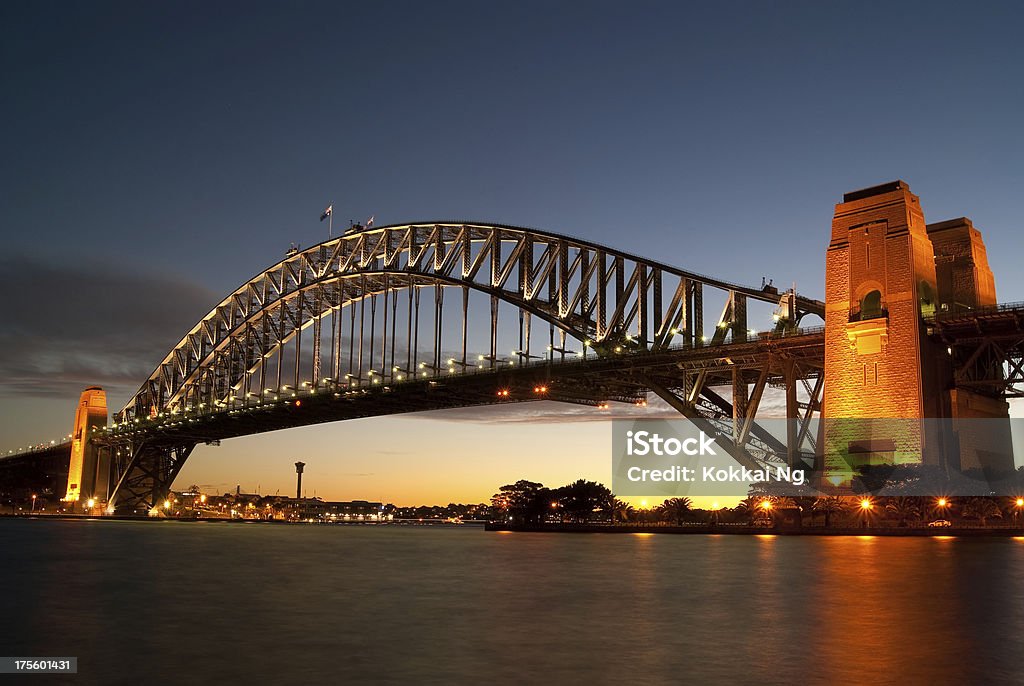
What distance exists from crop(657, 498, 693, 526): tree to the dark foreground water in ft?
142

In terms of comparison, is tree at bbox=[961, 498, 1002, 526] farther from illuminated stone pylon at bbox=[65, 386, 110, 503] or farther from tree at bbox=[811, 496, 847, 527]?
illuminated stone pylon at bbox=[65, 386, 110, 503]

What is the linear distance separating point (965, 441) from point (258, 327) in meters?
73.3

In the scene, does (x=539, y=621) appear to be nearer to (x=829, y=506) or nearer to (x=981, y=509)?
(x=829, y=506)

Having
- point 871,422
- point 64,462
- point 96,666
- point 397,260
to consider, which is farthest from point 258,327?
point 96,666

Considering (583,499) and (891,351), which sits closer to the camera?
(891,351)

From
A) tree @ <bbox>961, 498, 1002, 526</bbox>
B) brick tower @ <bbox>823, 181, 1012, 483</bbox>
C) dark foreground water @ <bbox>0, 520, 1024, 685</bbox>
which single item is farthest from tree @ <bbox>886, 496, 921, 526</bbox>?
dark foreground water @ <bbox>0, 520, 1024, 685</bbox>

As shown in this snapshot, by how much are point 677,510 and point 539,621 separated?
64.7 m

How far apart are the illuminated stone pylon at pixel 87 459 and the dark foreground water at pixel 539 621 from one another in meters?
89.7

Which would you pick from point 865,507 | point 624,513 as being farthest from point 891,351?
point 624,513

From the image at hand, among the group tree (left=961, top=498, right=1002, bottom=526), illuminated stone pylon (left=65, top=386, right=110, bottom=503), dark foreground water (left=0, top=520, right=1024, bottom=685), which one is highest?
illuminated stone pylon (left=65, top=386, right=110, bottom=503)

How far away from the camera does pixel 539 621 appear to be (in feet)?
66.8

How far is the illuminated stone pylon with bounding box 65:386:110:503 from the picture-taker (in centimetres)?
12094

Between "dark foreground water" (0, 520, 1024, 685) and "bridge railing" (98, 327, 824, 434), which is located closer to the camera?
"dark foreground water" (0, 520, 1024, 685)

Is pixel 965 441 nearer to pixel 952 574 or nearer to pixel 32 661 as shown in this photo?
pixel 952 574
